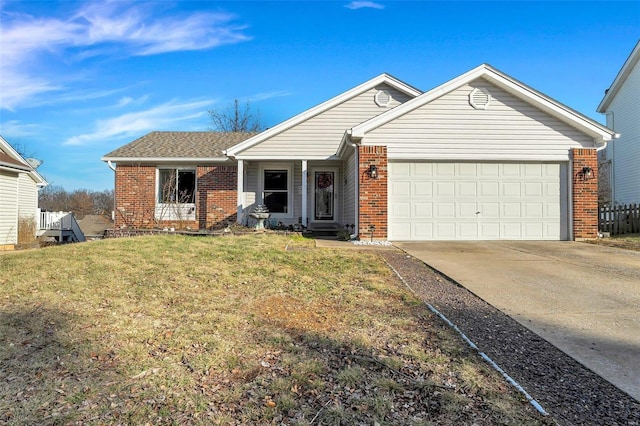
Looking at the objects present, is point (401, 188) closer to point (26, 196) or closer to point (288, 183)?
point (288, 183)

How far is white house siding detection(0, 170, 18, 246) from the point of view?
14.3m

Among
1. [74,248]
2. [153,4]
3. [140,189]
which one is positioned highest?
[153,4]

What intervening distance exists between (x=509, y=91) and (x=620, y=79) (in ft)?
36.9

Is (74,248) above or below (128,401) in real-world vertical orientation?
above

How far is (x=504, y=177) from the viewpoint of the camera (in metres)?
10.8

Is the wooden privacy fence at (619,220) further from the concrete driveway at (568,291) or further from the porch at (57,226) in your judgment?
the porch at (57,226)

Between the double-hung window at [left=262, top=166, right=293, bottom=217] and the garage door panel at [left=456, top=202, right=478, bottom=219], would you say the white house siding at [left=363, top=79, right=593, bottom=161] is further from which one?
the double-hung window at [left=262, top=166, right=293, bottom=217]

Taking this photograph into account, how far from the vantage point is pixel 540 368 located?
3.04 meters

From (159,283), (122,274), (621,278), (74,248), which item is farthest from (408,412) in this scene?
(74,248)

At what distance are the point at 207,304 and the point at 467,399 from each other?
310 centimetres

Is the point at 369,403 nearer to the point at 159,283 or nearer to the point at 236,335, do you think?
the point at 236,335

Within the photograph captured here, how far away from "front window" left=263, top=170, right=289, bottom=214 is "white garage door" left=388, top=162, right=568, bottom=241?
5.15 metres

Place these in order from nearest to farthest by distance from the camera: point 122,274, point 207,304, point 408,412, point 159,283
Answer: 1. point 408,412
2. point 207,304
3. point 159,283
4. point 122,274

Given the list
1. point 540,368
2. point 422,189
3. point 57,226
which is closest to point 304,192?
point 422,189
